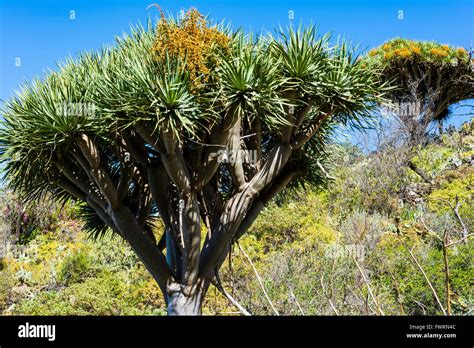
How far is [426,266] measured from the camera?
9750 mm

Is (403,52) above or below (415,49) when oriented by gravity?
below

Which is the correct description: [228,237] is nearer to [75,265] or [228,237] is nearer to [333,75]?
[333,75]

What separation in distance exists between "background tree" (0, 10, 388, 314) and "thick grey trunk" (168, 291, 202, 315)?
0.01 metres

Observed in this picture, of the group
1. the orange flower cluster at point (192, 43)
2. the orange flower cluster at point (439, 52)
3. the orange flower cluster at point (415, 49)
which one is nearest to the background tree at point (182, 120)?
the orange flower cluster at point (192, 43)

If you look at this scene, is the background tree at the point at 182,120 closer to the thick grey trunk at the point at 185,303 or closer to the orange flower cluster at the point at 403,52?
the thick grey trunk at the point at 185,303

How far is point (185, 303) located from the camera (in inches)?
228

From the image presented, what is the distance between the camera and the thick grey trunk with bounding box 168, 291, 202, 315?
18.9 feet

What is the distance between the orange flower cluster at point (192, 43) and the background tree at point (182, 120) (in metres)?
0.01

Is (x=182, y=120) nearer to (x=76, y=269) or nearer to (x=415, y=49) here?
(x=76, y=269)

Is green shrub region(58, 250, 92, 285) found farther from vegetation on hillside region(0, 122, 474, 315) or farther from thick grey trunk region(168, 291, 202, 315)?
thick grey trunk region(168, 291, 202, 315)

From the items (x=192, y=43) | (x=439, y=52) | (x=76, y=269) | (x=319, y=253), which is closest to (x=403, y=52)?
(x=439, y=52)

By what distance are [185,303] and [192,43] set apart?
8.80 feet
